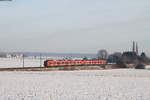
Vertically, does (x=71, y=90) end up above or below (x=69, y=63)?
below

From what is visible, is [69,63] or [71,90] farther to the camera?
[69,63]

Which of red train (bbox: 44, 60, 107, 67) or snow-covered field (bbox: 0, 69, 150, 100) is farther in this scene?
red train (bbox: 44, 60, 107, 67)

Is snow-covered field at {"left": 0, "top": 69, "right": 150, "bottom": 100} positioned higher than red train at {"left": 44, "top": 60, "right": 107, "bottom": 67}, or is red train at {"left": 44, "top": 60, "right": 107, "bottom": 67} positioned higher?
red train at {"left": 44, "top": 60, "right": 107, "bottom": 67}

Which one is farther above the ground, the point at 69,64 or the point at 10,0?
the point at 10,0

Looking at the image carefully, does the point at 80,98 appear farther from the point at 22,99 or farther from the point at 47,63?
the point at 47,63

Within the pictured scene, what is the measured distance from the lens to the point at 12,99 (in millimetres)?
15242

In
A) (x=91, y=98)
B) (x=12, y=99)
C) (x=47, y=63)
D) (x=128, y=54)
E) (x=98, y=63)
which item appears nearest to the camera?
(x=12, y=99)

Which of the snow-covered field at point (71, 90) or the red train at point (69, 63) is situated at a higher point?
the red train at point (69, 63)

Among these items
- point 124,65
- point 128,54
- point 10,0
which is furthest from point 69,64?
point 10,0

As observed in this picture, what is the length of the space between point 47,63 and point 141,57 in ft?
144

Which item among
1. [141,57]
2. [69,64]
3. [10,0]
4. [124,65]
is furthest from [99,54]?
[10,0]

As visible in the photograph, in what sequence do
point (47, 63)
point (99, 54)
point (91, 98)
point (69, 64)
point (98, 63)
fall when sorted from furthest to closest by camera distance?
1. point (99, 54)
2. point (98, 63)
3. point (69, 64)
4. point (47, 63)
5. point (91, 98)

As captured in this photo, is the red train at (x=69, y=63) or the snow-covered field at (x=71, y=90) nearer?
the snow-covered field at (x=71, y=90)

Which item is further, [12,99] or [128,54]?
[128,54]
